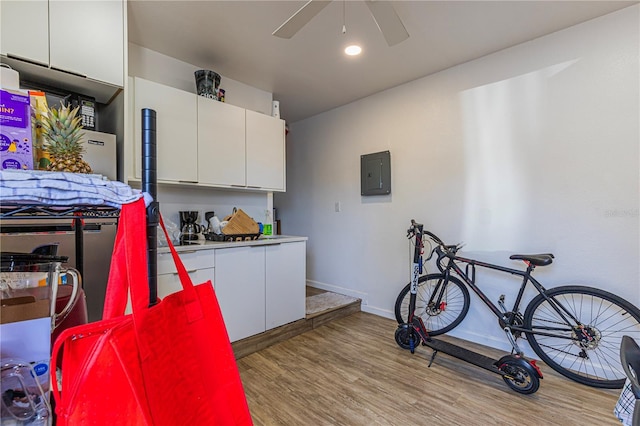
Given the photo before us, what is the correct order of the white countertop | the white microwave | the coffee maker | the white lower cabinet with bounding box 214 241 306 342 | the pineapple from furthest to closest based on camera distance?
the coffee maker, the white lower cabinet with bounding box 214 241 306 342, the white countertop, the white microwave, the pineapple

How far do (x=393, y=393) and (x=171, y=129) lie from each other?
2.55 m

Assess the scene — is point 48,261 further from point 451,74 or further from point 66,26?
point 451,74

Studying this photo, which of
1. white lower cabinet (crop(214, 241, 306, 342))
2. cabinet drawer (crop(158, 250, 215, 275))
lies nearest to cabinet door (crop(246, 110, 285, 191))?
white lower cabinet (crop(214, 241, 306, 342))

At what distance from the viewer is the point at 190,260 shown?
219cm

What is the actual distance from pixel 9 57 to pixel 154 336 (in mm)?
1987

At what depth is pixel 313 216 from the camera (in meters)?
4.22

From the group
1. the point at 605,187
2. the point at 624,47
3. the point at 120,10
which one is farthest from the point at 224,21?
the point at 605,187

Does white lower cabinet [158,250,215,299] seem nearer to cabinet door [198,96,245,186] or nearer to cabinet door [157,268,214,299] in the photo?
cabinet door [157,268,214,299]

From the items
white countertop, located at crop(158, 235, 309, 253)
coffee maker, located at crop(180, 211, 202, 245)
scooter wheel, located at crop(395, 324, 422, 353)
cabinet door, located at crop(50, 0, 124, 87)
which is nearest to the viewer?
cabinet door, located at crop(50, 0, 124, 87)

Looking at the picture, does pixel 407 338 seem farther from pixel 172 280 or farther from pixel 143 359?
pixel 143 359

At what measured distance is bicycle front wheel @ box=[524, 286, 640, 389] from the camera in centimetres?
204

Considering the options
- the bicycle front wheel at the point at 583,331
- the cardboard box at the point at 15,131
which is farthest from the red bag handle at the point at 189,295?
the bicycle front wheel at the point at 583,331

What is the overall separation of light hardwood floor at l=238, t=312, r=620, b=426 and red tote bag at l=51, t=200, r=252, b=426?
1414 millimetres

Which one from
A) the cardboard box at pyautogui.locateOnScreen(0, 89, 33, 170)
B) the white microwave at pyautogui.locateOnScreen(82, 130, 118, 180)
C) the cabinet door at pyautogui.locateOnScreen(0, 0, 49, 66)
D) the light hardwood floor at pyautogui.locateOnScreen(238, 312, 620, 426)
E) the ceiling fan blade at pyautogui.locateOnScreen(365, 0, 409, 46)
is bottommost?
the light hardwood floor at pyautogui.locateOnScreen(238, 312, 620, 426)
